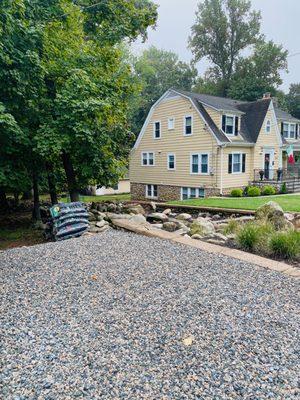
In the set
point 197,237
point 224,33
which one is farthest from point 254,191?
point 224,33

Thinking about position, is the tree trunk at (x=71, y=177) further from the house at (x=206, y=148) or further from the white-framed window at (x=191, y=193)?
the white-framed window at (x=191, y=193)

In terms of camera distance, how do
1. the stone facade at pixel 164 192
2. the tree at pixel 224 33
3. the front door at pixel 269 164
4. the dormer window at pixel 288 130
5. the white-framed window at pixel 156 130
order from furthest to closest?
the tree at pixel 224 33 → the dormer window at pixel 288 130 → the white-framed window at pixel 156 130 → the front door at pixel 269 164 → the stone facade at pixel 164 192

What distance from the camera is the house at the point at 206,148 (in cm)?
1777

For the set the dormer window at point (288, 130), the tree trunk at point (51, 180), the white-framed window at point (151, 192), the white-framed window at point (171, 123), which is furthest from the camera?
the dormer window at point (288, 130)

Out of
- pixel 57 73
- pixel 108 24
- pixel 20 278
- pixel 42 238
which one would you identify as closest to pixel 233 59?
pixel 108 24

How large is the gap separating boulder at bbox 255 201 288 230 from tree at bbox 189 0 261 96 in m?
32.8

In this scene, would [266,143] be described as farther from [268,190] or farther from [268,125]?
[268,190]

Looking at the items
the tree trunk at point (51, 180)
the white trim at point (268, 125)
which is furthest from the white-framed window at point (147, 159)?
the tree trunk at point (51, 180)

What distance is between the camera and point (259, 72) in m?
35.0

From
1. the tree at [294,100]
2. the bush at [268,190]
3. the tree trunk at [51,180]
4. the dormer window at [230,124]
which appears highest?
the tree at [294,100]

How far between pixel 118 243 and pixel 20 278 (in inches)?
77.9

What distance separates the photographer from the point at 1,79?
23.2 ft

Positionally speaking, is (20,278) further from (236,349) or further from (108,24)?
(108,24)

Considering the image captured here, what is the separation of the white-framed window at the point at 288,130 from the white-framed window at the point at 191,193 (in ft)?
31.4
